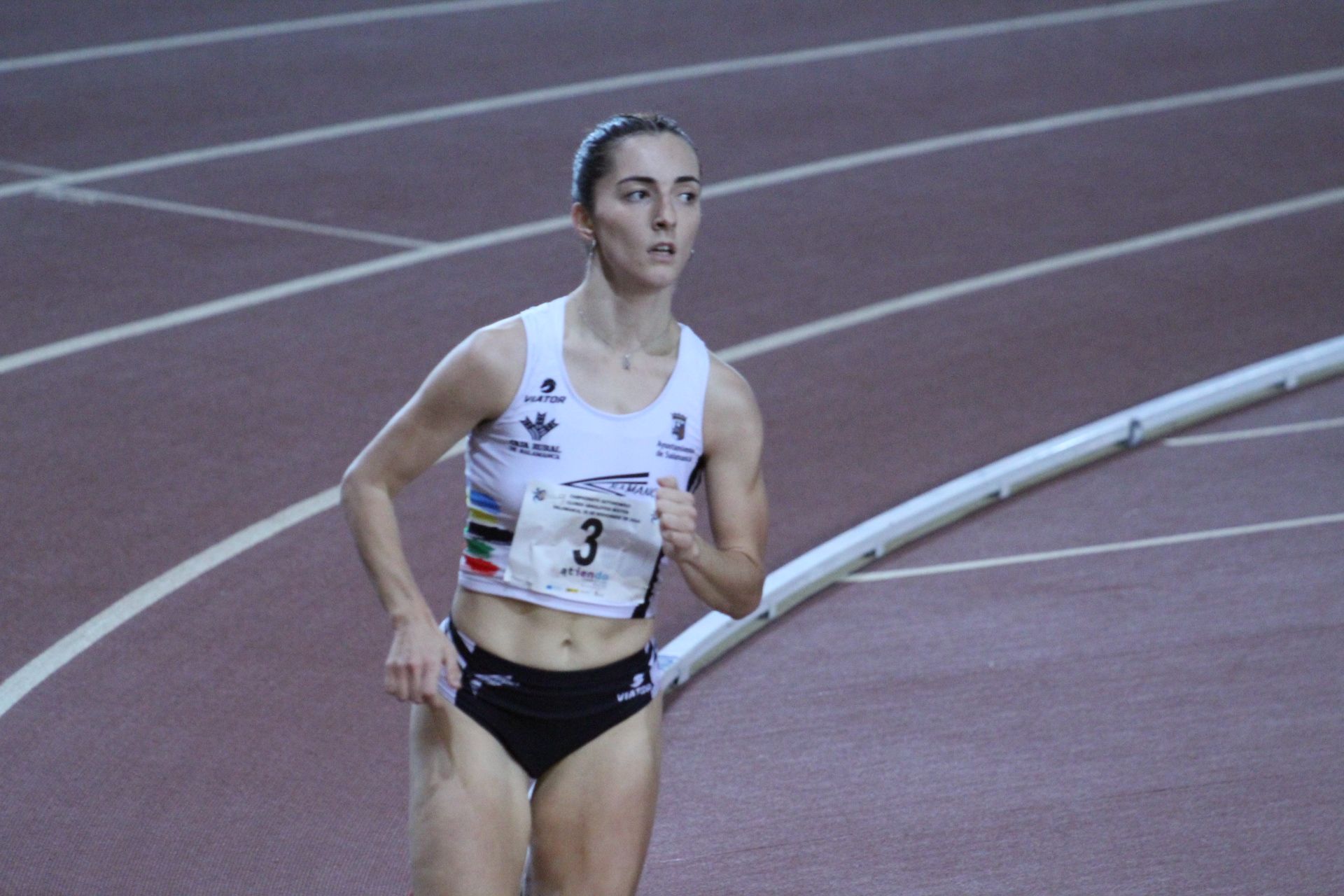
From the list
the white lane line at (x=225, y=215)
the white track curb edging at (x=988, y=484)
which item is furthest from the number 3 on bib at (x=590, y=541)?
the white lane line at (x=225, y=215)

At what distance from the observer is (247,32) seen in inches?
449

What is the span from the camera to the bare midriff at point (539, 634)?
3.03 metres

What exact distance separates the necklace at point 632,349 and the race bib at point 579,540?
0.25 meters

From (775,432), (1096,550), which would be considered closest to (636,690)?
(1096,550)

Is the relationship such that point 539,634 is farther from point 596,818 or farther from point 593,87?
point 593,87

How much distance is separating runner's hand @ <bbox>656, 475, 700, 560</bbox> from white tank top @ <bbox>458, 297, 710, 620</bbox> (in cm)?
13

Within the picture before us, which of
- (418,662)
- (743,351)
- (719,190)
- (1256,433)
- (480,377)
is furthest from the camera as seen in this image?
(719,190)

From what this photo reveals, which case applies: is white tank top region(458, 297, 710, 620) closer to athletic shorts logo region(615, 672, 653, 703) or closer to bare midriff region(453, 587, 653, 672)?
bare midriff region(453, 587, 653, 672)

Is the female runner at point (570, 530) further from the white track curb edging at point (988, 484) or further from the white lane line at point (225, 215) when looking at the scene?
the white lane line at point (225, 215)

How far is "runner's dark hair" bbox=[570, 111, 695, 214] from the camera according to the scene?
3008mm

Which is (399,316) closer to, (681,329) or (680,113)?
(680,113)

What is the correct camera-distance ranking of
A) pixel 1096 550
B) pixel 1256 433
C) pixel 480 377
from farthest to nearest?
pixel 1256 433, pixel 1096 550, pixel 480 377

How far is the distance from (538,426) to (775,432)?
393cm

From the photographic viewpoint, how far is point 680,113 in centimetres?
1027
